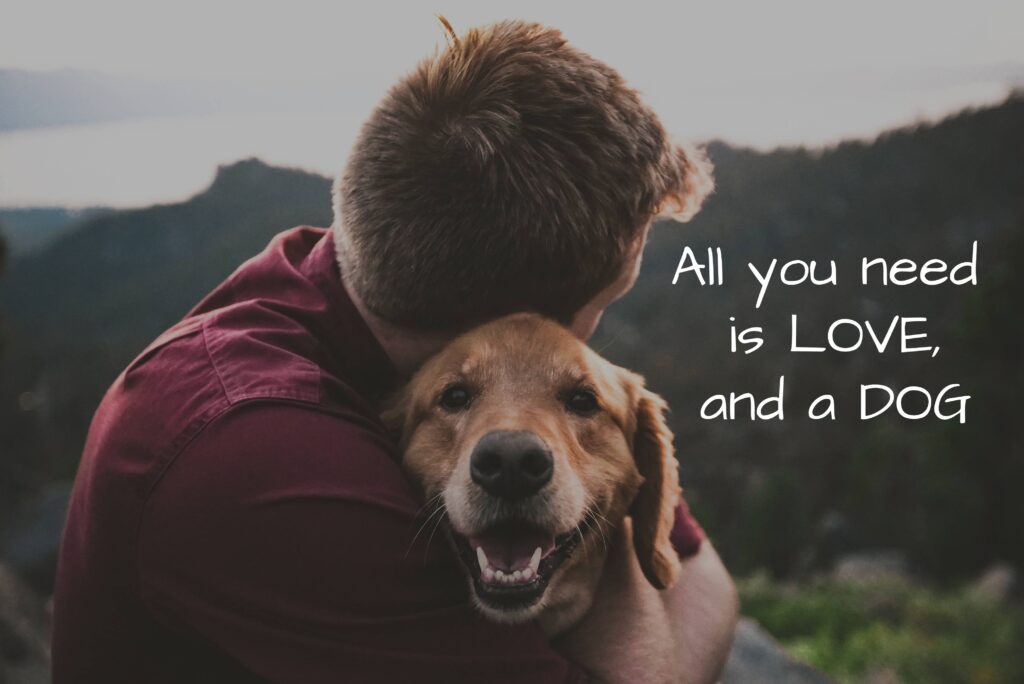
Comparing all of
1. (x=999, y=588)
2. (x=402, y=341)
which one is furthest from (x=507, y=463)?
(x=999, y=588)

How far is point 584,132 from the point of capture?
255 centimetres

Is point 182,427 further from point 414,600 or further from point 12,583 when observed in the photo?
point 12,583

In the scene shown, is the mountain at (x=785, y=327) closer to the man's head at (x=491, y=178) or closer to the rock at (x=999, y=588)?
the man's head at (x=491, y=178)

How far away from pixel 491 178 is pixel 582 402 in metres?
0.88

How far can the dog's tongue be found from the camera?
8.25 feet

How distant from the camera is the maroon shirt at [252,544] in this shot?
193 cm

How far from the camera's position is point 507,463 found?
2410 mm

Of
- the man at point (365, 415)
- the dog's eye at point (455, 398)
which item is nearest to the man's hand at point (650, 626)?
the man at point (365, 415)

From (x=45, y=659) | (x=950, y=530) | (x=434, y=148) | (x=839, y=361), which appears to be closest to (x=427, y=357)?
(x=434, y=148)

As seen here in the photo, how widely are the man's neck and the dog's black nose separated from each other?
552mm

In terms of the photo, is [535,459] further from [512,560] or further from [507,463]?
[512,560]

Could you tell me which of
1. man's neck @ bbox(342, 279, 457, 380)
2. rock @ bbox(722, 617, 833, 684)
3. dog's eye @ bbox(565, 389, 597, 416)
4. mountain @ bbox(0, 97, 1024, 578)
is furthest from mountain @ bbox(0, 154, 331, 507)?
rock @ bbox(722, 617, 833, 684)

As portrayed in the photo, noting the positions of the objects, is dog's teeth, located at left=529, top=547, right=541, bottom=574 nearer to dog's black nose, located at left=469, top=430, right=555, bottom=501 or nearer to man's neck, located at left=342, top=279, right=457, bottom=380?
dog's black nose, located at left=469, top=430, right=555, bottom=501

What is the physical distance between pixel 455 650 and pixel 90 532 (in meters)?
1.02
